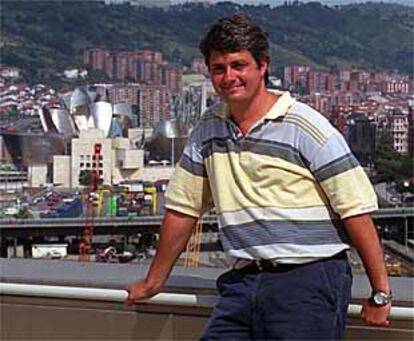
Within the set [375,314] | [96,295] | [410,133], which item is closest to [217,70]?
[375,314]

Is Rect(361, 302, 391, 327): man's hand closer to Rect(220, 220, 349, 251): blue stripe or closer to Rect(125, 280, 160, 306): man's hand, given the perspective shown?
Rect(220, 220, 349, 251): blue stripe

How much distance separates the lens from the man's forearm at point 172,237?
1579 mm

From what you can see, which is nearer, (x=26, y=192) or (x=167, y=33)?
(x=26, y=192)

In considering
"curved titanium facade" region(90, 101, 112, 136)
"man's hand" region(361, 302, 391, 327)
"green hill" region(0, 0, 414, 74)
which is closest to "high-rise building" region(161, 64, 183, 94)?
"green hill" region(0, 0, 414, 74)

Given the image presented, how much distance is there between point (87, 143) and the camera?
58.6 feet

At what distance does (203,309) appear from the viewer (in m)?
1.74

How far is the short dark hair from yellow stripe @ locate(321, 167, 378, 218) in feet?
0.70

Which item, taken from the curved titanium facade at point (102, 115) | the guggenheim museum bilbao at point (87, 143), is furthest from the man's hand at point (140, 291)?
the curved titanium facade at point (102, 115)

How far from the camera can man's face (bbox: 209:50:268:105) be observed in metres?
1.39

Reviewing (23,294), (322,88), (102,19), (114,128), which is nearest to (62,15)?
(102,19)

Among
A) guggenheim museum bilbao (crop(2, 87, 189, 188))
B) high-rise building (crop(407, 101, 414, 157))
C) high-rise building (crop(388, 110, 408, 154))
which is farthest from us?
guggenheim museum bilbao (crop(2, 87, 189, 188))

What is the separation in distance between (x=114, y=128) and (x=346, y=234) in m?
19.0

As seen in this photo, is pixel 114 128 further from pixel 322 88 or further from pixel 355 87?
pixel 355 87

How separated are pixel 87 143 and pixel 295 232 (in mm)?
16651
